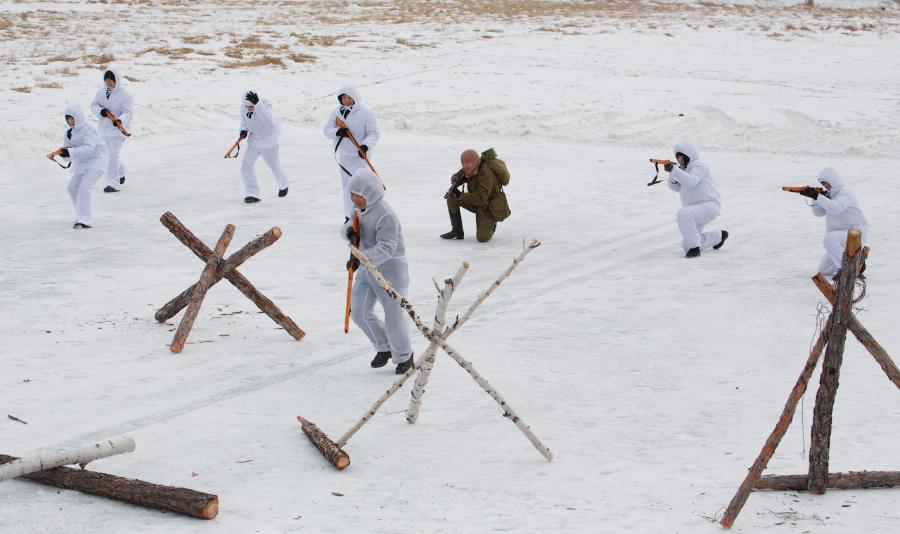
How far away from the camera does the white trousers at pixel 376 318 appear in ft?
29.1

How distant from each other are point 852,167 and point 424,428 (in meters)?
13.3

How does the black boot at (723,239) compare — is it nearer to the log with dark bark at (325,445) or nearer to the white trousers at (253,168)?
the white trousers at (253,168)

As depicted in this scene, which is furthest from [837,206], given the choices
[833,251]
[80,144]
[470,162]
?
[80,144]

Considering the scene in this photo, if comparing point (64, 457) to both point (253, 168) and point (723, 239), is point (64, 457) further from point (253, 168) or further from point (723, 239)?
point (253, 168)

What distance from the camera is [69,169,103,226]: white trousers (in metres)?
14.3

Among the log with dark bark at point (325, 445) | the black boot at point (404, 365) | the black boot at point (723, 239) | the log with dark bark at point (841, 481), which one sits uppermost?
the log with dark bark at point (841, 481)

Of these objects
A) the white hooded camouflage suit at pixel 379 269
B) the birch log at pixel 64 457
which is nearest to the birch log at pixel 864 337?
the white hooded camouflage suit at pixel 379 269

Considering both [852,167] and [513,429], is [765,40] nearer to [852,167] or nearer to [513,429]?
[852,167]

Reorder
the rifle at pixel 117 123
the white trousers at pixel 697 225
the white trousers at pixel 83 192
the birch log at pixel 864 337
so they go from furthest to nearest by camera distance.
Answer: the rifle at pixel 117 123
the white trousers at pixel 83 192
the white trousers at pixel 697 225
the birch log at pixel 864 337

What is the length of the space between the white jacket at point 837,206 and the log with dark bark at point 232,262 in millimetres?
6122

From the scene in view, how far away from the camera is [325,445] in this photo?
291 inches

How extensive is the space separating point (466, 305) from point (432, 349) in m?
3.88

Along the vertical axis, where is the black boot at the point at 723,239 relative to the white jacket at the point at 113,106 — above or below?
below

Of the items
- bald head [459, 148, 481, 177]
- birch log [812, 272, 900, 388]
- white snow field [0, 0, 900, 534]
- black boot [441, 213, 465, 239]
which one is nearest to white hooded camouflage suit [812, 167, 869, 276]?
white snow field [0, 0, 900, 534]
